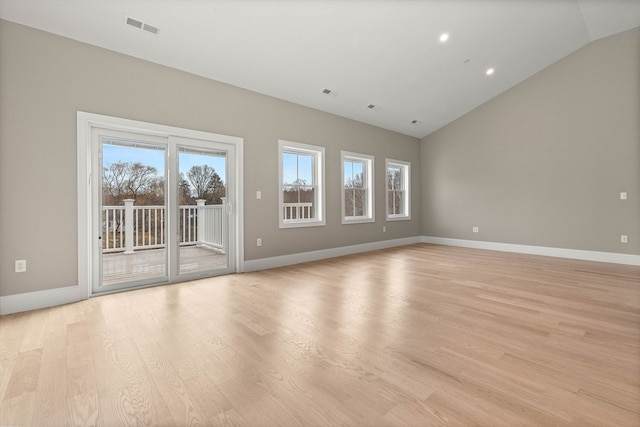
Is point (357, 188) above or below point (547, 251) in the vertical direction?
above

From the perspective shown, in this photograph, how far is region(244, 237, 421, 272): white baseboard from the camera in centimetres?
444

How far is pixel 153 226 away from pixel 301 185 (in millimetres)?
2480

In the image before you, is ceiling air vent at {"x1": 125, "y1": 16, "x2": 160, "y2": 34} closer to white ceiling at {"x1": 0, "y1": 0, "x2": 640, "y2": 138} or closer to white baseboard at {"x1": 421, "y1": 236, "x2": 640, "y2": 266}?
white ceiling at {"x1": 0, "y1": 0, "x2": 640, "y2": 138}

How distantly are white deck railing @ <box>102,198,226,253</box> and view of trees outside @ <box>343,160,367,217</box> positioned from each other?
8.86ft

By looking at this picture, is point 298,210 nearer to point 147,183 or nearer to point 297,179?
point 297,179

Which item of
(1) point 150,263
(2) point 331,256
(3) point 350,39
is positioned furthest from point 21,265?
(3) point 350,39

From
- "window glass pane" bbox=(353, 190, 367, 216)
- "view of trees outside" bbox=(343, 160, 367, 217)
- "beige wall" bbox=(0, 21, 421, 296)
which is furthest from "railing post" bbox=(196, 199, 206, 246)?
"window glass pane" bbox=(353, 190, 367, 216)

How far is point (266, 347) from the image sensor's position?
1.96m

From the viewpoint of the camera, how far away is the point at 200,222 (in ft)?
13.7

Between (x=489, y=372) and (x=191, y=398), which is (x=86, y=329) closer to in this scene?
(x=191, y=398)

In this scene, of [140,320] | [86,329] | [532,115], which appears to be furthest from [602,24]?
[86,329]

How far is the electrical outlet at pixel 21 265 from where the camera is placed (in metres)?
2.74

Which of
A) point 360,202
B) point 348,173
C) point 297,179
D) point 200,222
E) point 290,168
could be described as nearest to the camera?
point 200,222

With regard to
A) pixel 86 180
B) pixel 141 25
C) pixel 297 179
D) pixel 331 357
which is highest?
pixel 141 25
